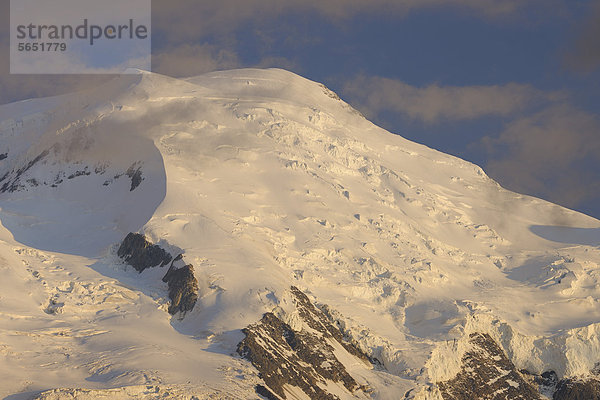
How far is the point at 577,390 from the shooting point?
191 m

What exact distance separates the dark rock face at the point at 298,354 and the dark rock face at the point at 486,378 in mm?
17498

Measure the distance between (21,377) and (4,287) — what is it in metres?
29.7

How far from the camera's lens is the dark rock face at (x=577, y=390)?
189875 millimetres

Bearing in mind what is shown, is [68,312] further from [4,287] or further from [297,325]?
[297,325]

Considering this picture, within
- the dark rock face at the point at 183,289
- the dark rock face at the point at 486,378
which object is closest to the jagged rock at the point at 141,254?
the dark rock face at the point at 183,289

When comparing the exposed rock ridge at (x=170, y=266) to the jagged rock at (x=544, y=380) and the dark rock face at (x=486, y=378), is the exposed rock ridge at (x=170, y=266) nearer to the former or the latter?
the dark rock face at (x=486, y=378)

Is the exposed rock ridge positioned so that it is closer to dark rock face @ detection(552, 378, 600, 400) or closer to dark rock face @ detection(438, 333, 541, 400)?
dark rock face @ detection(438, 333, 541, 400)

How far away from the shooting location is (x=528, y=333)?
196500 mm

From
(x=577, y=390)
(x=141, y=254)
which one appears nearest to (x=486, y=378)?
(x=577, y=390)

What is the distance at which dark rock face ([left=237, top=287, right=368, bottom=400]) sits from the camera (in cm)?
15700

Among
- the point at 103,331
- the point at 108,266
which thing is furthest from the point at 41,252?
the point at 103,331

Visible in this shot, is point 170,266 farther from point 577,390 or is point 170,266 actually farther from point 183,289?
point 577,390

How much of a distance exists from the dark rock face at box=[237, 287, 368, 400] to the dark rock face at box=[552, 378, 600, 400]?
40997 mm

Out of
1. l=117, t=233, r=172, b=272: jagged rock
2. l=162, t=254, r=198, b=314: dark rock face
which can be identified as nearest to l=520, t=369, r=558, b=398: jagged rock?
l=162, t=254, r=198, b=314: dark rock face
